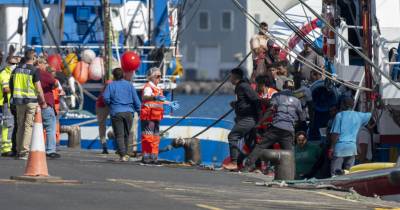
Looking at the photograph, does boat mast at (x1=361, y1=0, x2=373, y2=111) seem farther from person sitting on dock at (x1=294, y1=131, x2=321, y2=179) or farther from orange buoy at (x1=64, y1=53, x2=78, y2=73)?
orange buoy at (x1=64, y1=53, x2=78, y2=73)

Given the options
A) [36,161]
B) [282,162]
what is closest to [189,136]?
[282,162]

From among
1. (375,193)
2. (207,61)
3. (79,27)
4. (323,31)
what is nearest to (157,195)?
(375,193)

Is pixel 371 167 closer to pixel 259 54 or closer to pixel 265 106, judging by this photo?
pixel 265 106

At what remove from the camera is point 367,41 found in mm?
21969

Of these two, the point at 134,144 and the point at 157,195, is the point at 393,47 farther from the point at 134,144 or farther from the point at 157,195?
the point at 157,195

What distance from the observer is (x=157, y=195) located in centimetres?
1545

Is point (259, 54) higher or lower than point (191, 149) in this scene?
higher

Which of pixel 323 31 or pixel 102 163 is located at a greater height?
pixel 323 31

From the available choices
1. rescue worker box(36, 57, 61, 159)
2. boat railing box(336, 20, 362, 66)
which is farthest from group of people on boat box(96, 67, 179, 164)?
boat railing box(336, 20, 362, 66)

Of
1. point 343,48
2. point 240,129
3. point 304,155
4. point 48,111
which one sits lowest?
point 304,155

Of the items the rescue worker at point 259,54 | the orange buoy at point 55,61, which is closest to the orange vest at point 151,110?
the rescue worker at point 259,54

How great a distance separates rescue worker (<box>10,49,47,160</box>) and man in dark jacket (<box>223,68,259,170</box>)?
114 inches

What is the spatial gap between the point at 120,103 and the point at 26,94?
2.23 metres

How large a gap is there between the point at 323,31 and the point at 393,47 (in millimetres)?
2755
